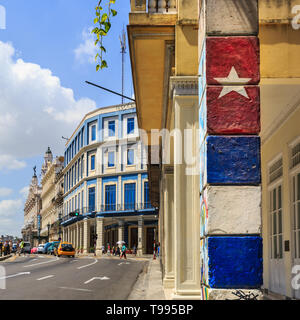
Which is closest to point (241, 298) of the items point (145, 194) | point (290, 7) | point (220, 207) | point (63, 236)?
point (220, 207)

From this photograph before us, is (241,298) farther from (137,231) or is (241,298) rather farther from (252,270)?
(137,231)

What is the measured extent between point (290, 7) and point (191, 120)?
8.16 feet

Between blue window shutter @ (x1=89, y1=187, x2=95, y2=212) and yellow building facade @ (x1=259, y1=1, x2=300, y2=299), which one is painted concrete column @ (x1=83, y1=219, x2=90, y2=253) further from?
yellow building facade @ (x1=259, y1=1, x2=300, y2=299)

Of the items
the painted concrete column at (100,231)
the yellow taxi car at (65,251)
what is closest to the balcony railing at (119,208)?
the painted concrete column at (100,231)

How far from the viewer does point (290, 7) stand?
7.14 m

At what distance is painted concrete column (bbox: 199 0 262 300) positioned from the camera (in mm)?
4277

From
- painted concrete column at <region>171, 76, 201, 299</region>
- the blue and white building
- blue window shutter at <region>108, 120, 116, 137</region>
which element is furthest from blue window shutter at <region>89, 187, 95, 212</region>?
painted concrete column at <region>171, 76, 201, 299</region>

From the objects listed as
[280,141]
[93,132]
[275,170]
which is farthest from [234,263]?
[93,132]

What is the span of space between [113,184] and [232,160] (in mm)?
56198

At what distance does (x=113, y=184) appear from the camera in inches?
2375

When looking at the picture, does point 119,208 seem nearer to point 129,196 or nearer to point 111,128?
point 129,196

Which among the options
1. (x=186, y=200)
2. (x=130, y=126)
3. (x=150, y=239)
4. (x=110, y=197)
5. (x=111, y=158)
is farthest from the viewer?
(x=111, y=158)

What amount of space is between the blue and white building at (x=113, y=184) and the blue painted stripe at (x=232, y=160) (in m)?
49.8

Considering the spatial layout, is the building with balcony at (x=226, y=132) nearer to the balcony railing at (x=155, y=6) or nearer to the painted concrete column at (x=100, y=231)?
the balcony railing at (x=155, y=6)
